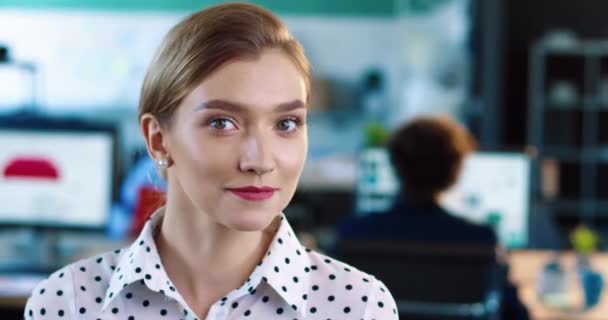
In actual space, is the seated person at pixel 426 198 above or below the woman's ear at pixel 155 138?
below

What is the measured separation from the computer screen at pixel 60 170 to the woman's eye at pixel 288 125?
2156 mm

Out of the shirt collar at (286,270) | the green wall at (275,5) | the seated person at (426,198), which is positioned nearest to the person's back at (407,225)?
the seated person at (426,198)

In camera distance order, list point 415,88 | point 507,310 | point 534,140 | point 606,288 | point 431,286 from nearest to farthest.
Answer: point 431,286 → point 507,310 → point 606,288 → point 415,88 → point 534,140

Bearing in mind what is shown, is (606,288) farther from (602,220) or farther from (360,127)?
(602,220)

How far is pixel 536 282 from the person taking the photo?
3.06 meters

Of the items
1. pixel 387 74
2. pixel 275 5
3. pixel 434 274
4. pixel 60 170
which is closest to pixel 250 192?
pixel 434 274

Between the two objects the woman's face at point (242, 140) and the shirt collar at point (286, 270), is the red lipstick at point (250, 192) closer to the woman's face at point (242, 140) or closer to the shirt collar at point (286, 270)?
the woman's face at point (242, 140)

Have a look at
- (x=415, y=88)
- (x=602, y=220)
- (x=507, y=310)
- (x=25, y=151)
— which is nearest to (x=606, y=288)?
(x=507, y=310)

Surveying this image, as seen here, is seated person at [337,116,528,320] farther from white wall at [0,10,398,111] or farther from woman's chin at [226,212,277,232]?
white wall at [0,10,398,111]

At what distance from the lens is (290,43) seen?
1020mm

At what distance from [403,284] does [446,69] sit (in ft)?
14.9

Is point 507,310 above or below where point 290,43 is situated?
below

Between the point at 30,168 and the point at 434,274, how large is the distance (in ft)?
4.52

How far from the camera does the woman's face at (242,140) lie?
3.16 feet
